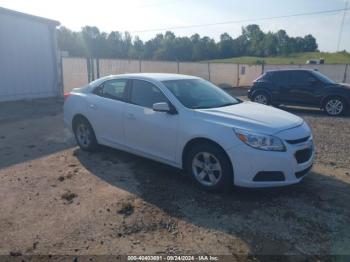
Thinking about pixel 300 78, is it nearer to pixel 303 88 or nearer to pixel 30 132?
pixel 303 88

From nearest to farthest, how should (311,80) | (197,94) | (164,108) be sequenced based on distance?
(164,108) < (197,94) < (311,80)

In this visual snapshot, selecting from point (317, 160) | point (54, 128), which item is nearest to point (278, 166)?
Answer: point (317, 160)

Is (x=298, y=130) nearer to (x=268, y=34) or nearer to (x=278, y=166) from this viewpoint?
(x=278, y=166)

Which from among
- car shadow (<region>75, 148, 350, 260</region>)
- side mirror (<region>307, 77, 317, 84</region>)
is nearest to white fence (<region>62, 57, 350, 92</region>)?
side mirror (<region>307, 77, 317, 84</region>)

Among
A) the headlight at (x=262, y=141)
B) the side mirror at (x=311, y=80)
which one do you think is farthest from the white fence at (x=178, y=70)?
the headlight at (x=262, y=141)

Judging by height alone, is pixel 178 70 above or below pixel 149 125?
below

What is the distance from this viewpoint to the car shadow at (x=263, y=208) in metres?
3.55

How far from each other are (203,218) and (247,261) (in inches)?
34.7

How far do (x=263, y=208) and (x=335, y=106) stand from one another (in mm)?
8327

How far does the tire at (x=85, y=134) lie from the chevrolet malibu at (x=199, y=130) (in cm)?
2

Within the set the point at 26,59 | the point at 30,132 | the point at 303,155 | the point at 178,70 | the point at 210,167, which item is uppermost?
the point at 26,59

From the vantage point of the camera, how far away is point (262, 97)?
13.1m

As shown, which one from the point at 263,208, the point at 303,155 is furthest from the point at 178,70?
the point at 263,208

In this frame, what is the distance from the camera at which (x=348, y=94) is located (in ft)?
36.5
